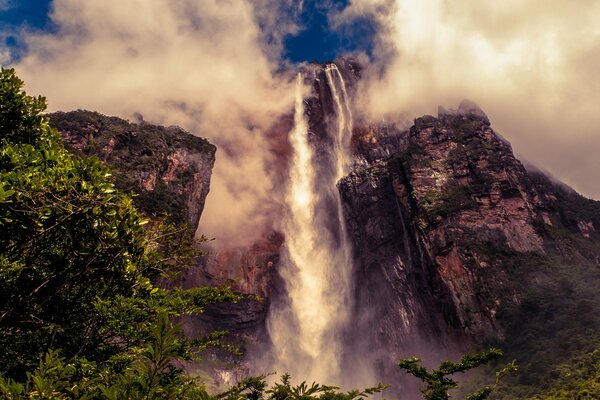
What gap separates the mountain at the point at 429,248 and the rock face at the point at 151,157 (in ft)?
1.12

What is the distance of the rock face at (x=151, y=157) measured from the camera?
75000 mm

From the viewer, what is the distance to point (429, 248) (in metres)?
71.4

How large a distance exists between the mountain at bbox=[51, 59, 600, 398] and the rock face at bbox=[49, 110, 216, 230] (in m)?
0.34

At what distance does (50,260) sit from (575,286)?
259ft

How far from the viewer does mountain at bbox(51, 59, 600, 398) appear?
62469 millimetres

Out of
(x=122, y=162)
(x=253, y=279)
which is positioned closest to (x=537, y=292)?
(x=253, y=279)

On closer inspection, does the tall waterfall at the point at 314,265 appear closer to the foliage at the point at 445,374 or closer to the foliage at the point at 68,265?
the foliage at the point at 445,374

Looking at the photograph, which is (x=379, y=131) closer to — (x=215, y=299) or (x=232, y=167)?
(x=232, y=167)

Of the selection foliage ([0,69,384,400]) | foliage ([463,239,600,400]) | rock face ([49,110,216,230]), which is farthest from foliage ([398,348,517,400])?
rock face ([49,110,216,230])

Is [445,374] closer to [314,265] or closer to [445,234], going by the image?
[445,234]

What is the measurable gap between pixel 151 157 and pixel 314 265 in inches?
1735

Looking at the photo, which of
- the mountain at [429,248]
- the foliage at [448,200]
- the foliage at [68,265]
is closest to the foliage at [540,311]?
the mountain at [429,248]

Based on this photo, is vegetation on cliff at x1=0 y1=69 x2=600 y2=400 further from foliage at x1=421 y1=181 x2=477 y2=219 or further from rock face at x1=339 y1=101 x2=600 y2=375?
foliage at x1=421 y1=181 x2=477 y2=219

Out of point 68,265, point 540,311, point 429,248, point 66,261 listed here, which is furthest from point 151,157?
point 540,311
